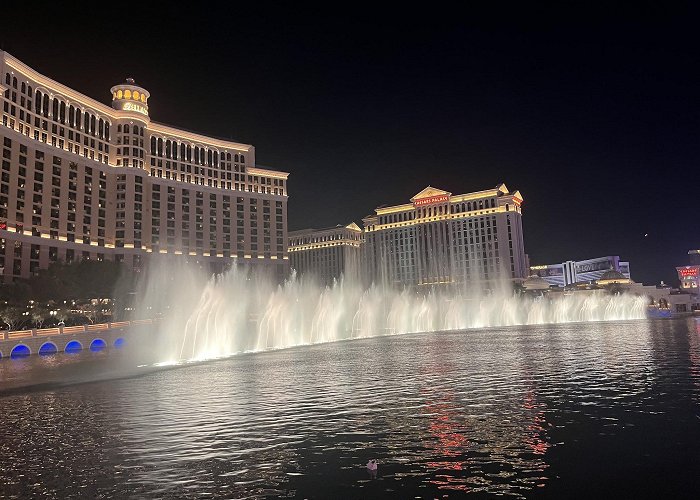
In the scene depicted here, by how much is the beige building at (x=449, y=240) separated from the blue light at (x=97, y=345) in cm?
12369

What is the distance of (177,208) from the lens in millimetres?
142500

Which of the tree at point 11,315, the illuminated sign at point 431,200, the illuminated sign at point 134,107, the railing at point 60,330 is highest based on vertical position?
the illuminated sign at point 134,107

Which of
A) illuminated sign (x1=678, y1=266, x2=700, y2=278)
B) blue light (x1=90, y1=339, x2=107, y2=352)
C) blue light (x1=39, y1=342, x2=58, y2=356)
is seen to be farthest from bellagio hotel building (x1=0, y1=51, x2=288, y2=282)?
illuminated sign (x1=678, y1=266, x2=700, y2=278)

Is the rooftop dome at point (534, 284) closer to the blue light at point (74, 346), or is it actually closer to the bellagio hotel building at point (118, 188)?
the bellagio hotel building at point (118, 188)

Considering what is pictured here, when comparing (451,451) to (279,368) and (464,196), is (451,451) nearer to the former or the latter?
(279,368)

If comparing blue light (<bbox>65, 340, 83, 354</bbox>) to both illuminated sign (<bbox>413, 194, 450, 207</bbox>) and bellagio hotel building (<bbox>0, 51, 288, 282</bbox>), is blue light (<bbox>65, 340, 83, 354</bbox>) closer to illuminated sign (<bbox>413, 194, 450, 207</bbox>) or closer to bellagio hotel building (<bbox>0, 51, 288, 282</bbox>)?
bellagio hotel building (<bbox>0, 51, 288, 282</bbox>)

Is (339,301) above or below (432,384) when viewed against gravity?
above

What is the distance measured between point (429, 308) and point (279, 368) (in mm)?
81148

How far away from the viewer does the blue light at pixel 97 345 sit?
67.8m

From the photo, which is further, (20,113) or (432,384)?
(20,113)

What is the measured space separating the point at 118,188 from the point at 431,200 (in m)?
104

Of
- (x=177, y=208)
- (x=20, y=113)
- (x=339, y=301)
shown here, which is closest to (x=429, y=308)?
(x=339, y=301)

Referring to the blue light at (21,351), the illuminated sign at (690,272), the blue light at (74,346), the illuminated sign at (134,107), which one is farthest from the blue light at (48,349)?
the illuminated sign at (690,272)

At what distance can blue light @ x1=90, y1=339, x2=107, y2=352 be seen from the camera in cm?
6781
